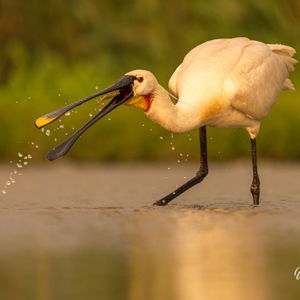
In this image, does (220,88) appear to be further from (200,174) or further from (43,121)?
(43,121)

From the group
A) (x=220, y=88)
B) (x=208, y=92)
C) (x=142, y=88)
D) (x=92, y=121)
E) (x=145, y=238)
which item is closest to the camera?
(x=145, y=238)

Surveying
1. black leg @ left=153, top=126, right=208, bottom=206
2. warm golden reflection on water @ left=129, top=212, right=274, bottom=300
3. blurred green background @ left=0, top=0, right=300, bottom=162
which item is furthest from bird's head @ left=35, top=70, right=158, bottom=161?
blurred green background @ left=0, top=0, right=300, bottom=162

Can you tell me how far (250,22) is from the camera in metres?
19.5

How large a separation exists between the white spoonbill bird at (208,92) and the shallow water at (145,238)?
1.79ft

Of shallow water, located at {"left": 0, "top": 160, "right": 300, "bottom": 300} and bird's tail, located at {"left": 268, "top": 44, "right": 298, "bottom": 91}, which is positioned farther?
bird's tail, located at {"left": 268, "top": 44, "right": 298, "bottom": 91}

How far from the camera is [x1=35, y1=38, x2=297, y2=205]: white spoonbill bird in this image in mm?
8281

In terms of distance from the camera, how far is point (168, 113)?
327 inches

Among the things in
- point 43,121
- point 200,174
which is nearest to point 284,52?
point 200,174

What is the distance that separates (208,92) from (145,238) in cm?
165

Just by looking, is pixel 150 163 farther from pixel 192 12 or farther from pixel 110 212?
pixel 192 12

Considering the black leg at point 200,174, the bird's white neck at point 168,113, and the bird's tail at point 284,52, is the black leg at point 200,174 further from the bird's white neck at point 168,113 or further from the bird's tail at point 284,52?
the bird's white neck at point 168,113

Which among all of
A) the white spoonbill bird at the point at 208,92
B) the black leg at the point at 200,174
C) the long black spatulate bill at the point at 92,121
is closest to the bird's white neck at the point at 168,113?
the white spoonbill bird at the point at 208,92

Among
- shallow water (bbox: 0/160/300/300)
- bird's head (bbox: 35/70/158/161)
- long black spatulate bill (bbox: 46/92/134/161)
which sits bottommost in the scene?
shallow water (bbox: 0/160/300/300)

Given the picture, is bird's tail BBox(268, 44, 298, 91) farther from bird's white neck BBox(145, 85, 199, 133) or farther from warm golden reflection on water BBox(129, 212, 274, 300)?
warm golden reflection on water BBox(129, 212, 274, 300)
